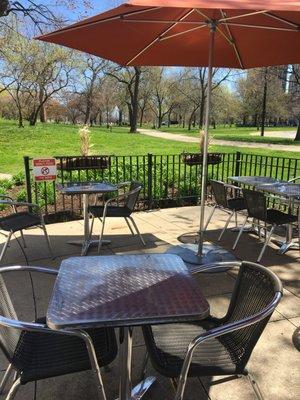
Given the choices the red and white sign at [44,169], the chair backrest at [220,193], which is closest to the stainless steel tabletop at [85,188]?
the red and white sign at [44,169]

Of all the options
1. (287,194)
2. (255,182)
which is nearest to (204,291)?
(287,194)

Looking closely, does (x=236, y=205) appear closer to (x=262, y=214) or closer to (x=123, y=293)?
(x=262, y=214)

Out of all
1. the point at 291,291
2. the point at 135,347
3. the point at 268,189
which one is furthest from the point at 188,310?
the point at 268,189

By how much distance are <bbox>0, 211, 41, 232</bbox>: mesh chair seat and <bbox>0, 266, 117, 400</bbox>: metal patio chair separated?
2191 mm

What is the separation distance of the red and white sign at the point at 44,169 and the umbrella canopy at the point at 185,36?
1.80 metres

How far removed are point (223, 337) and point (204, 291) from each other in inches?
65.8

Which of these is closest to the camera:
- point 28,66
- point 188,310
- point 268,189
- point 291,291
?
point 188,310

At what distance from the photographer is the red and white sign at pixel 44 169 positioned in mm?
5812

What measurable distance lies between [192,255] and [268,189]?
54.8 inches

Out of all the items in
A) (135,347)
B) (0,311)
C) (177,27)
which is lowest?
(135,347)

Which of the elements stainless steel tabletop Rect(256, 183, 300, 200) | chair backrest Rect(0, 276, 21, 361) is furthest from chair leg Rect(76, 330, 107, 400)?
stainless steel tabletop Rect(256, 183, 300, 200)

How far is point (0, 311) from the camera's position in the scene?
6.86 ft

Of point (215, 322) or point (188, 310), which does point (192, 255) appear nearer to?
point (215, 322)

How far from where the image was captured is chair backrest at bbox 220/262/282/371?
2.03m
